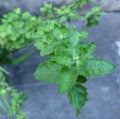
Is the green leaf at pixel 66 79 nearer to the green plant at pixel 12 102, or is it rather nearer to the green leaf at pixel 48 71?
the green leaf at pixel 48 71

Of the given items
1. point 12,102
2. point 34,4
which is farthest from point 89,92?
point 34,4

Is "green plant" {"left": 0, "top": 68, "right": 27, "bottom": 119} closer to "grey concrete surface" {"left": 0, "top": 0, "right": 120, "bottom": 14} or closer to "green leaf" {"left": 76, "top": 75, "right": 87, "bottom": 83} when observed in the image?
"green leaf" {"left": 76, "top": 75, "right": 87, "bottom": 83}

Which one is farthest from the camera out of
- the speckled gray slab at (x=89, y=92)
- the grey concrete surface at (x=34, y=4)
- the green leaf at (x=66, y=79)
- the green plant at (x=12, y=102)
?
the grey concrete surface at (x=34, y=4)

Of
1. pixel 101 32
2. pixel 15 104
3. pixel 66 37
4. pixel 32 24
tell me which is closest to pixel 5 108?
pixel 15 104

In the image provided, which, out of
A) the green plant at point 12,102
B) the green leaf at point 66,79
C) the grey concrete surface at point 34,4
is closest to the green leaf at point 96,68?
the green leaf at point 66,79

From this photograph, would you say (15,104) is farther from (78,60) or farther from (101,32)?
(101,32)

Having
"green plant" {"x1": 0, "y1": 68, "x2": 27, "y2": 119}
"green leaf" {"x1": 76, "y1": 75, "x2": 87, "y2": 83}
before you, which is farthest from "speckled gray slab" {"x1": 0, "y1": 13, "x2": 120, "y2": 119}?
"green leaf" {"x1": 76, "y1": 75, "x2": 87, "y2": 83}
